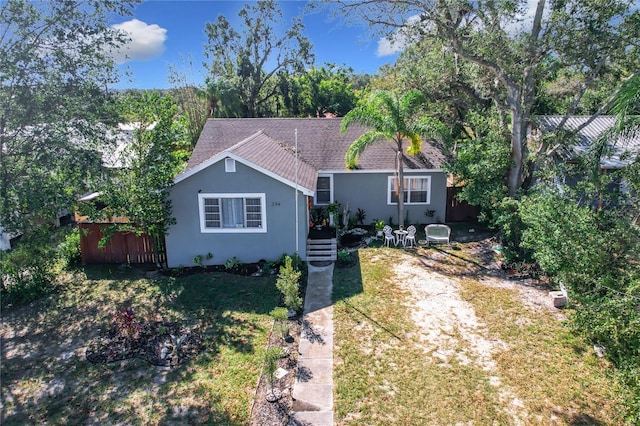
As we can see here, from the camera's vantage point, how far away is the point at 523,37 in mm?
14656

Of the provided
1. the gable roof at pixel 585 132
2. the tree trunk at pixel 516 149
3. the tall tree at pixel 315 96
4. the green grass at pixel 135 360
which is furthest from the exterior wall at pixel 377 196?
the tall tree at pixel 315 96

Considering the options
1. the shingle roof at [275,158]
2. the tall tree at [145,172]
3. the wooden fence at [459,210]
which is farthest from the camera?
the wooden fence at [459,210]

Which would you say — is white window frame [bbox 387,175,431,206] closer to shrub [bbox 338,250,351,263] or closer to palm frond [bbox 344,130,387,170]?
palm frond [bbox 344,130,387,170]

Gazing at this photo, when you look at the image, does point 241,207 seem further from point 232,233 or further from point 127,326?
point 127,326

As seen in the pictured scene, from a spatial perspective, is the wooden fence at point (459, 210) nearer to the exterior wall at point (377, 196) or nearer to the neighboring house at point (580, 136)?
the exterior wall at point (377, 196)

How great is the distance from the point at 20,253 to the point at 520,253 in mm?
17016

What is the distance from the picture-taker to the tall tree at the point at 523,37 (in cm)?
1400

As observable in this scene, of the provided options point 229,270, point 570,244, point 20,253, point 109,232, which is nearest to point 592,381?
point 570,244

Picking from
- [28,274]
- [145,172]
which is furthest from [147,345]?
[28,274]

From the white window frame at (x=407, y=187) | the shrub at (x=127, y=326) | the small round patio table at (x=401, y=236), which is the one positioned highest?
the white window frame at (x=407, y=187)

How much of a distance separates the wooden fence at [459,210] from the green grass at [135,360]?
34.6ft

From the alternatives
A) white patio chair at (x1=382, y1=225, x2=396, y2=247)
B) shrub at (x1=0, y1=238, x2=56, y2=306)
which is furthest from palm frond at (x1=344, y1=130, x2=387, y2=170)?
shrub at (x1=0, y1=238, x2=56, y2=306)

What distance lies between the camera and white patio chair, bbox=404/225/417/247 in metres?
16.8

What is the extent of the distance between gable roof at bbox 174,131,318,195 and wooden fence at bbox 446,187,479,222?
268 inches
